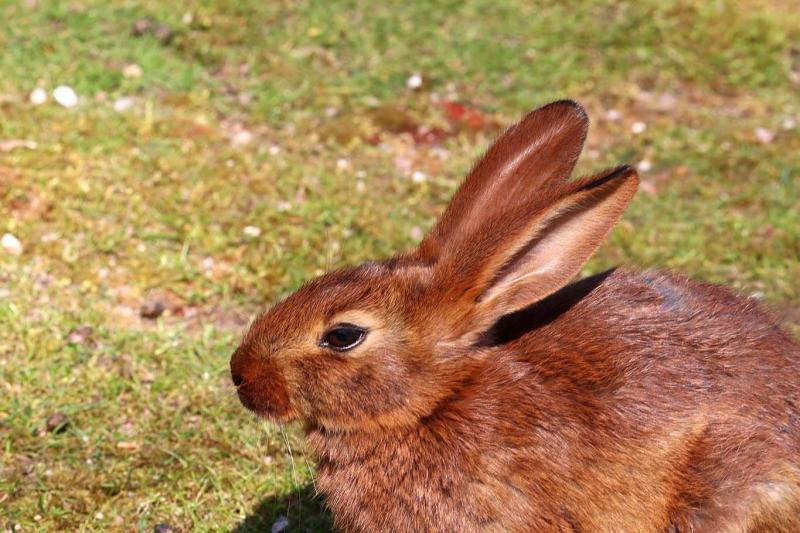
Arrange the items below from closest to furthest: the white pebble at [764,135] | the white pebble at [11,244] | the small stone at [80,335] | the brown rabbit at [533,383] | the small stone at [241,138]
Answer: the brown rabbit at [533,383]
the small stone at [80,335]
the white pebble at [11,244]
the small stone at [241,138]
the white pebble at [764,135]

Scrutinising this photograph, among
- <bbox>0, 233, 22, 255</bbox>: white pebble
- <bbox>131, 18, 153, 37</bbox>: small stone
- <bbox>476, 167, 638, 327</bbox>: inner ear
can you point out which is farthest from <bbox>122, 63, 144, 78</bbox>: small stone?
<bbox>476, 167, 638, 327</bbox>: inner ear

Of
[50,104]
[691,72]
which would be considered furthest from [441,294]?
[691,72]

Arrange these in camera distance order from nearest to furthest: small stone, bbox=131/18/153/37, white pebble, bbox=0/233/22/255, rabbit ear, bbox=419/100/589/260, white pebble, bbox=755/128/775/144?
1. rabbit ear, bbox=419/100/589/260
2. white pebble, bbox=0/233/22/255
3. white pebble, bbox=755/128/775/144
4. small stone, bbox=131/18/153/37

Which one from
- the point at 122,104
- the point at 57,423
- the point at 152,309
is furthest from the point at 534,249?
the point at 122,104

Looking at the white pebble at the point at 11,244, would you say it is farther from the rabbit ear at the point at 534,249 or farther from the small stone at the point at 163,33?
the rabbit ear at the point at 534,249

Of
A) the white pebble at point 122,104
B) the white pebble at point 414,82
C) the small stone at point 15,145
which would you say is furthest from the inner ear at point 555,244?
the white pebble at point 414,82

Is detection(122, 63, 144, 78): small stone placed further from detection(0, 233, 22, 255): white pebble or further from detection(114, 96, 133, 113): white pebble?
detection(0, 233, 22, 255): white pebble
